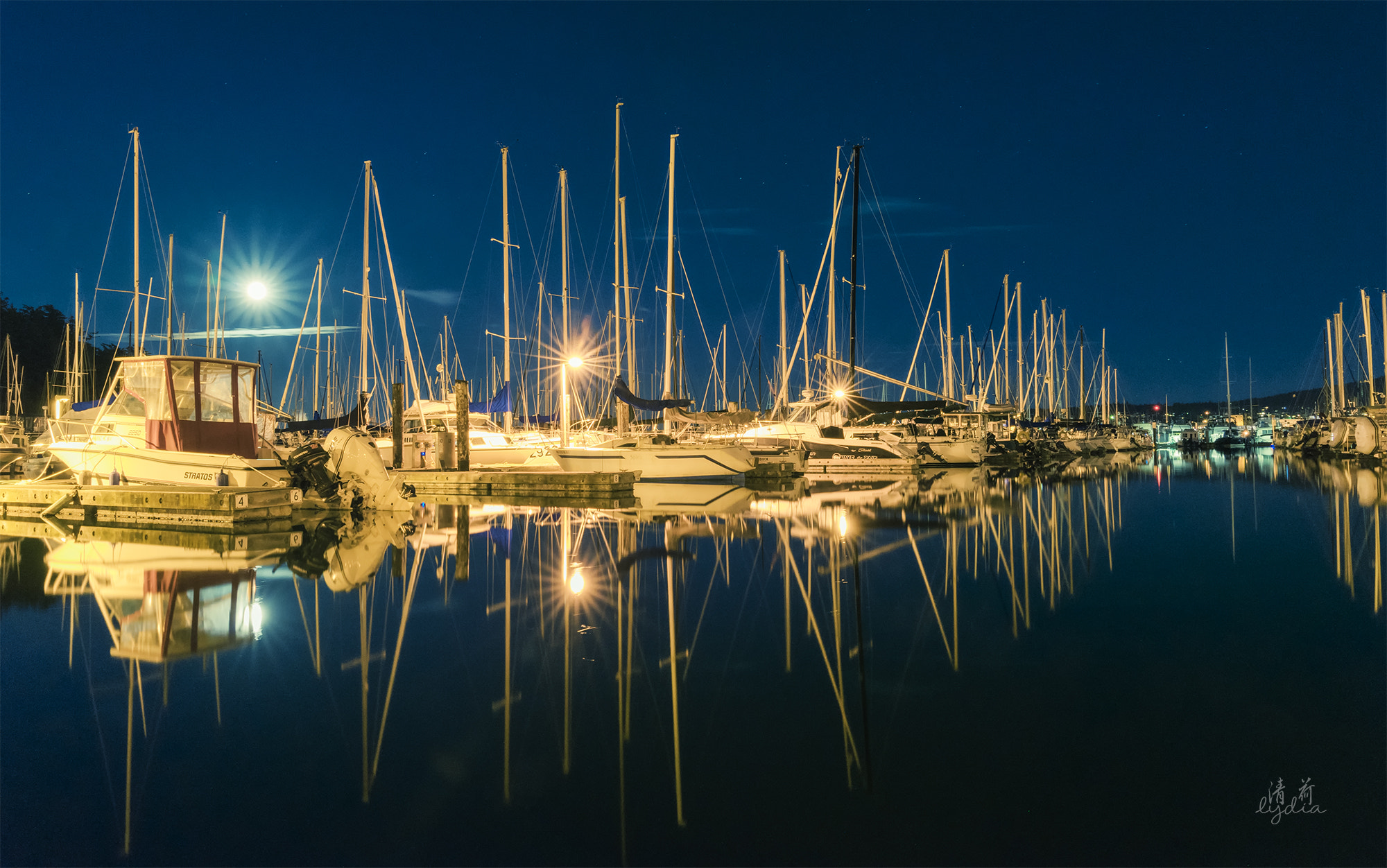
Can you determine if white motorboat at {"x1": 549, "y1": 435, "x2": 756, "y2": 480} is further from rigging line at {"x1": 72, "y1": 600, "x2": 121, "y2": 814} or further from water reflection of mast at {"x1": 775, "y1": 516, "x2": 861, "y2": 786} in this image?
rigging line at {"x1": 72, "y1": 600, "x2": 121, "y2": 814}

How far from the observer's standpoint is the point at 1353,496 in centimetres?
2431

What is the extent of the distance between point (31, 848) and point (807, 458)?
36622mm

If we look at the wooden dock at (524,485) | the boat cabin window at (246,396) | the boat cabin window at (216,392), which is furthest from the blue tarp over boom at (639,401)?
the boat cabin window at (216,392)

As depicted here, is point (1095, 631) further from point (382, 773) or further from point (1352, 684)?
point (382, 773)

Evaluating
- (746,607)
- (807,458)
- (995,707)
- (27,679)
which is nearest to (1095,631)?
(995,707)

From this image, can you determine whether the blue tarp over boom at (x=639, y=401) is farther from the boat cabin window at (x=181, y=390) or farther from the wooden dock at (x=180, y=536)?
the wooden dock at (x=180, y=536)

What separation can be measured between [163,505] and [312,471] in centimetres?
309

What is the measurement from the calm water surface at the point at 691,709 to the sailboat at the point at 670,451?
16.2 meters

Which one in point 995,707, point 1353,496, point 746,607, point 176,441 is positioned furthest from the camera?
point 1353,496

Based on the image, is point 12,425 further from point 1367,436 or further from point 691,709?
point 1367,436

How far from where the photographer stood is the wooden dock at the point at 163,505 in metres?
17.2

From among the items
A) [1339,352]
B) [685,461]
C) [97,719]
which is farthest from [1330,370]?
[97,719]

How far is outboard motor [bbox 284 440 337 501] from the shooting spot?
1933 cm

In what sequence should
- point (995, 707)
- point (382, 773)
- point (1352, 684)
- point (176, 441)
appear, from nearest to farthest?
point (382, 773)
point (995, 707)
point (1352, 684)
point (176, 441)
